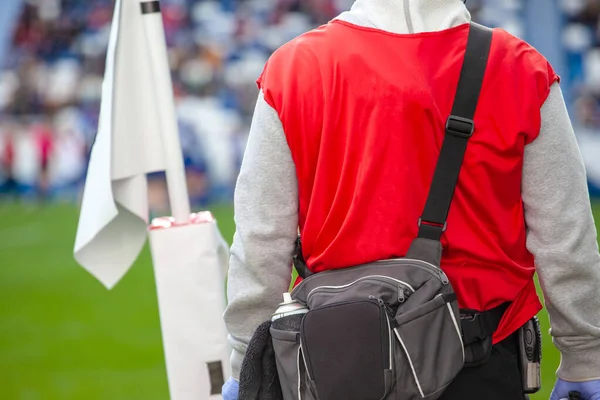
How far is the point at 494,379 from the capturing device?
6.63ft

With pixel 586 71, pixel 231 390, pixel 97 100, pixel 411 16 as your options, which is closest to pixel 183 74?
pixel 97 100

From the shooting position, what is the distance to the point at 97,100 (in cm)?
1822

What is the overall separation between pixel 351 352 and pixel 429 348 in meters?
0.15

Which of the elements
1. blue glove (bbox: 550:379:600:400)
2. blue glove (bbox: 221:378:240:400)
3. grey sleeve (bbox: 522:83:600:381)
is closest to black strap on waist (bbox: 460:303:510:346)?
grey sleeve (bbox: 522:83:600:381)

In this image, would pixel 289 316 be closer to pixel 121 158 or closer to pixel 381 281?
pixel 381 281

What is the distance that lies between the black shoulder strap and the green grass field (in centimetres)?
384

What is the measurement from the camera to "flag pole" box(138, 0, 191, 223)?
A: 2.81 m

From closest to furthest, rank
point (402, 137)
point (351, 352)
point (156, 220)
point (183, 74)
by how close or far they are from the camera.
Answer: point (351, 352) → point (402, 137) → point (156, 220) → point (183, 74)

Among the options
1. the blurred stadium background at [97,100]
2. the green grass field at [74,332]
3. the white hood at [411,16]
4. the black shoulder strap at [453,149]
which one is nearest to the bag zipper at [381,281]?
the black shoulder strap at [453,149]

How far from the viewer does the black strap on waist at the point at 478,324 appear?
1.99 metres

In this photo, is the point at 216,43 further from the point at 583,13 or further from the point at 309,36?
the point at 309,36

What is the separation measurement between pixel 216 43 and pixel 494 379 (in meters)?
16.5

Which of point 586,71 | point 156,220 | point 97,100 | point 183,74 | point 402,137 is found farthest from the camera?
point 97,100

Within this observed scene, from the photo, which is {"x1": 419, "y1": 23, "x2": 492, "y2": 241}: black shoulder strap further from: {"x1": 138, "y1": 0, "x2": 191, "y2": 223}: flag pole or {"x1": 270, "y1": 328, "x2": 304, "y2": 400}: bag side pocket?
{"x1": 138, "y1": 0, "x2": 191, "y2": 223}: flag pole
